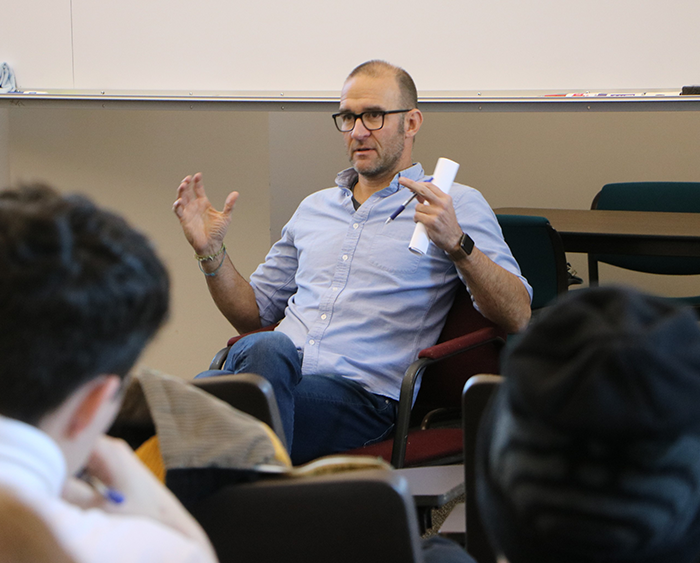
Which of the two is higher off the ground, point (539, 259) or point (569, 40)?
point (569, 40)

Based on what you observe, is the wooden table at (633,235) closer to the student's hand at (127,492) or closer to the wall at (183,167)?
the wall at (183,167)

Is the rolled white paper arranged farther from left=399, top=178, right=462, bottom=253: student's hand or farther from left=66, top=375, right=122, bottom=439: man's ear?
left=66, top=375, right=122, bottom=439: man's ear

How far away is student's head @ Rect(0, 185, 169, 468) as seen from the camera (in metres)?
0.45

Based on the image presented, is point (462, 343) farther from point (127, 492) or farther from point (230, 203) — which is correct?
point (127, 492)

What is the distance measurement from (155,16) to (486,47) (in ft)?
4.00

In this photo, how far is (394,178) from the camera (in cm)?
217

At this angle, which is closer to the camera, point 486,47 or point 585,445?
point 585,445

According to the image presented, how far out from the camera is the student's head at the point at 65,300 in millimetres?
445

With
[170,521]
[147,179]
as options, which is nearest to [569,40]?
[147,179]

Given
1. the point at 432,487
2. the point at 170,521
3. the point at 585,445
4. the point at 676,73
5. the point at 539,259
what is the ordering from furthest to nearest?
the point at 539,259 < the point at 676,73 < the point at 432,487 < the point at 170,521 < the point at 585,445

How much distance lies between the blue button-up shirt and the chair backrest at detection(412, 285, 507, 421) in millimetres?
35

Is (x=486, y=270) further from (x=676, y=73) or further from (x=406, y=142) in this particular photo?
(x=676, y=73)

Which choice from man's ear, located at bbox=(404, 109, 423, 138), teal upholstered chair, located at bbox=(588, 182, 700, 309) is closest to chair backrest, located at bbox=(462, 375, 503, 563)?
man's ear, located at bbox=(404, 109, 423, 138)

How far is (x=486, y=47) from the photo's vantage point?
2498 millimetres
